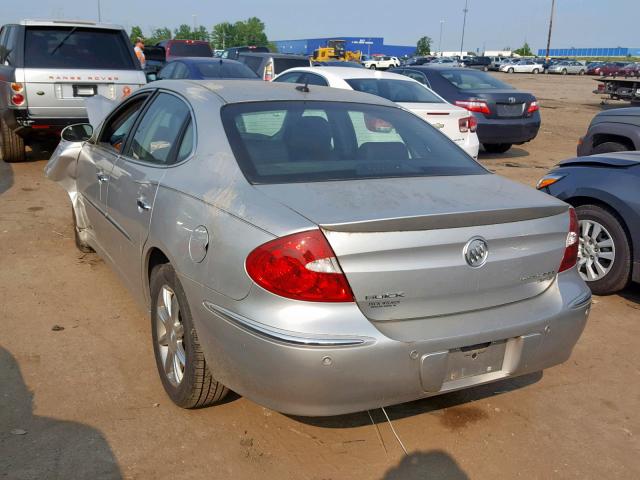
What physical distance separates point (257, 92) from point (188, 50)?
686 inches

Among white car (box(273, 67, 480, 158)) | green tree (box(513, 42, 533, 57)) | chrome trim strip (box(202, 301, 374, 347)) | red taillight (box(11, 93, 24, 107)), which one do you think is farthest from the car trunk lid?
green tree (box(513, 42, 533, 57))

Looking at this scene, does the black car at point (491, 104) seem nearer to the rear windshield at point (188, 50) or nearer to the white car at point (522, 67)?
the rear windshield at point (188, 50)

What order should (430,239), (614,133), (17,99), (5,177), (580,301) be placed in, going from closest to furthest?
(430,239) → (580,301) → (614,133) → (17,99) → (5,177)

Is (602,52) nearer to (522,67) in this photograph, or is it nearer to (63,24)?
(522,67)

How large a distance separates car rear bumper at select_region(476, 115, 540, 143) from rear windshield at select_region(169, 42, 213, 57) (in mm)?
11593

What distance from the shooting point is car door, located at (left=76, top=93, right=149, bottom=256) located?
4.12m

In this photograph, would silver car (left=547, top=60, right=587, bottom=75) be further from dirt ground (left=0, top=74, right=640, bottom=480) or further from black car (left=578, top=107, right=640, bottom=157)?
dirt ground (left=0, top=74, right=640, bottom=480)

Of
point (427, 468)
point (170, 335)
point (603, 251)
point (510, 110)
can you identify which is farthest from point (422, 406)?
point (510, 110)

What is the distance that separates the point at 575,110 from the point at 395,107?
20114 millimetres

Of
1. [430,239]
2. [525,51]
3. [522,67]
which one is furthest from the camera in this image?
[525,51]

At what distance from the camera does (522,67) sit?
63.5m

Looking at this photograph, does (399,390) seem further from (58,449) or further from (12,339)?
(12,339)

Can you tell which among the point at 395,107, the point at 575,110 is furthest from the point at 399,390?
the point at 575,110

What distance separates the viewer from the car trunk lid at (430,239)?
96.1 inches
